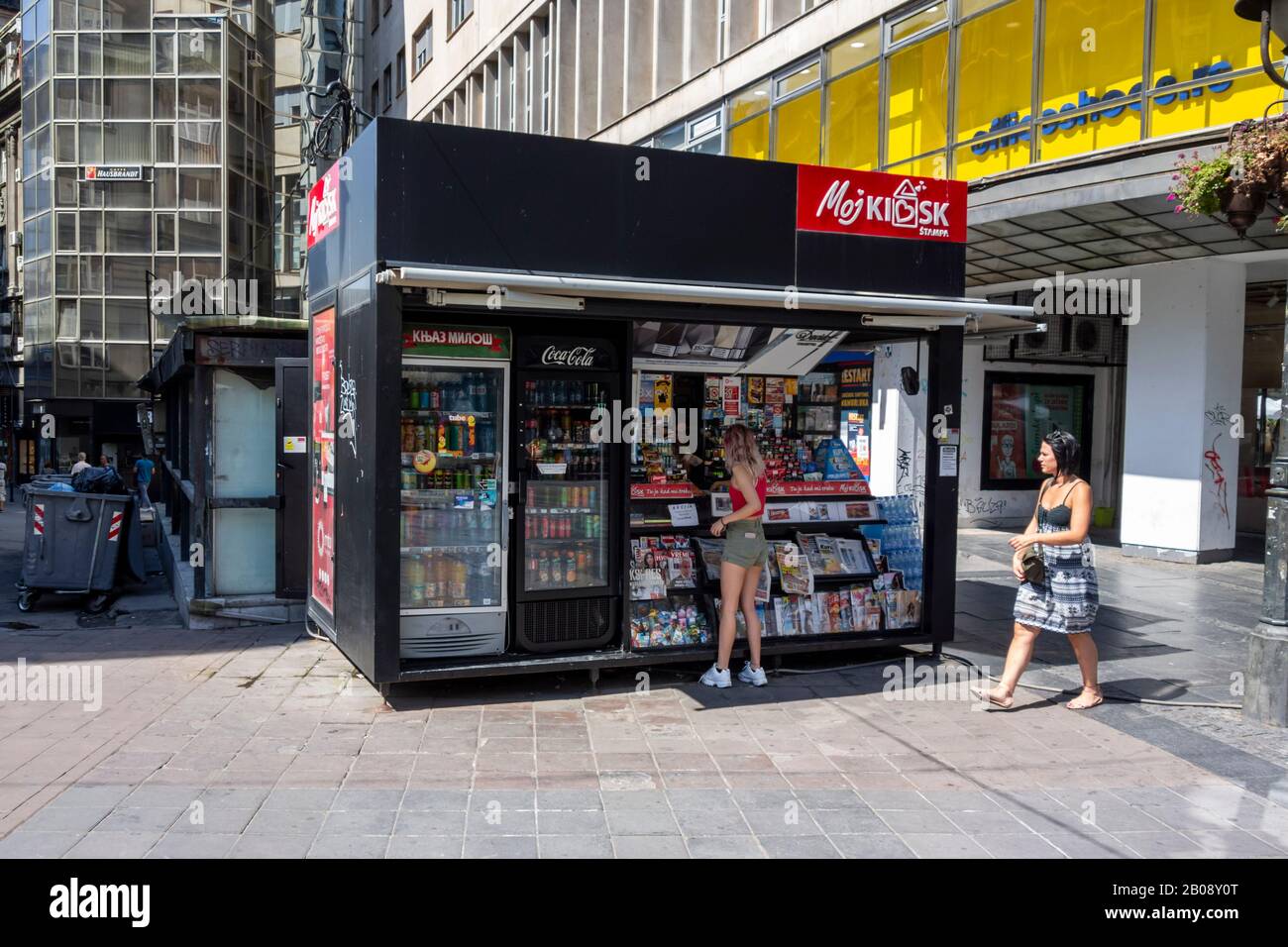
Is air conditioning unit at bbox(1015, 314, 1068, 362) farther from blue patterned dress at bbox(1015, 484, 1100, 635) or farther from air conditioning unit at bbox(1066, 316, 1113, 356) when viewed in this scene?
blue patterned dress at bbox(1015, 484, 1100, 635)

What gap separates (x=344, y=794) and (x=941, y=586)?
4616mm

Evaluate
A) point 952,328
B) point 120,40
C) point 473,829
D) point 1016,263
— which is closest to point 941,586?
point 952,328

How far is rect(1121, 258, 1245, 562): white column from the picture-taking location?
12609 mm

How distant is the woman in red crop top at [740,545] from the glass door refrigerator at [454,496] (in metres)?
1.48

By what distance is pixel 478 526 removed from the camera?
22.6 ft

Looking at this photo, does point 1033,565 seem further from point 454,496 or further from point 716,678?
point 454,496

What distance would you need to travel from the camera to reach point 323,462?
7.28m

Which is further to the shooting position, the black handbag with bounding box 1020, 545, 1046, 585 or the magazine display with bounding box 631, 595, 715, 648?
the magazine display with bounding box 631, 595, 715, 648

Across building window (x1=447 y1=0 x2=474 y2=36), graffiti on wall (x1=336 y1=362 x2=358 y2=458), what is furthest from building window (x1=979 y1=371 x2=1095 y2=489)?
building window (x1=447 y1=0 x2=474 y2=36)

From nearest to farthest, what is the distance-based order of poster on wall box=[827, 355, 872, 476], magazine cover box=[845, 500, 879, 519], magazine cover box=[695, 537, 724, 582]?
magazine cover box=[695, 537, 724, 582] < magazine cover box=[845, 500, 879, 519] < poster on wall box=[827, 355, 872, 476]

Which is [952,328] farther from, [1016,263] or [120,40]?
[120,40]

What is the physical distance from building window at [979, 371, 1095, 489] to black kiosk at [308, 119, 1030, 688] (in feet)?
30.3

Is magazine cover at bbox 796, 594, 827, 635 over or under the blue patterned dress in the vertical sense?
under

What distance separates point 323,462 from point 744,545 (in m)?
3.04
